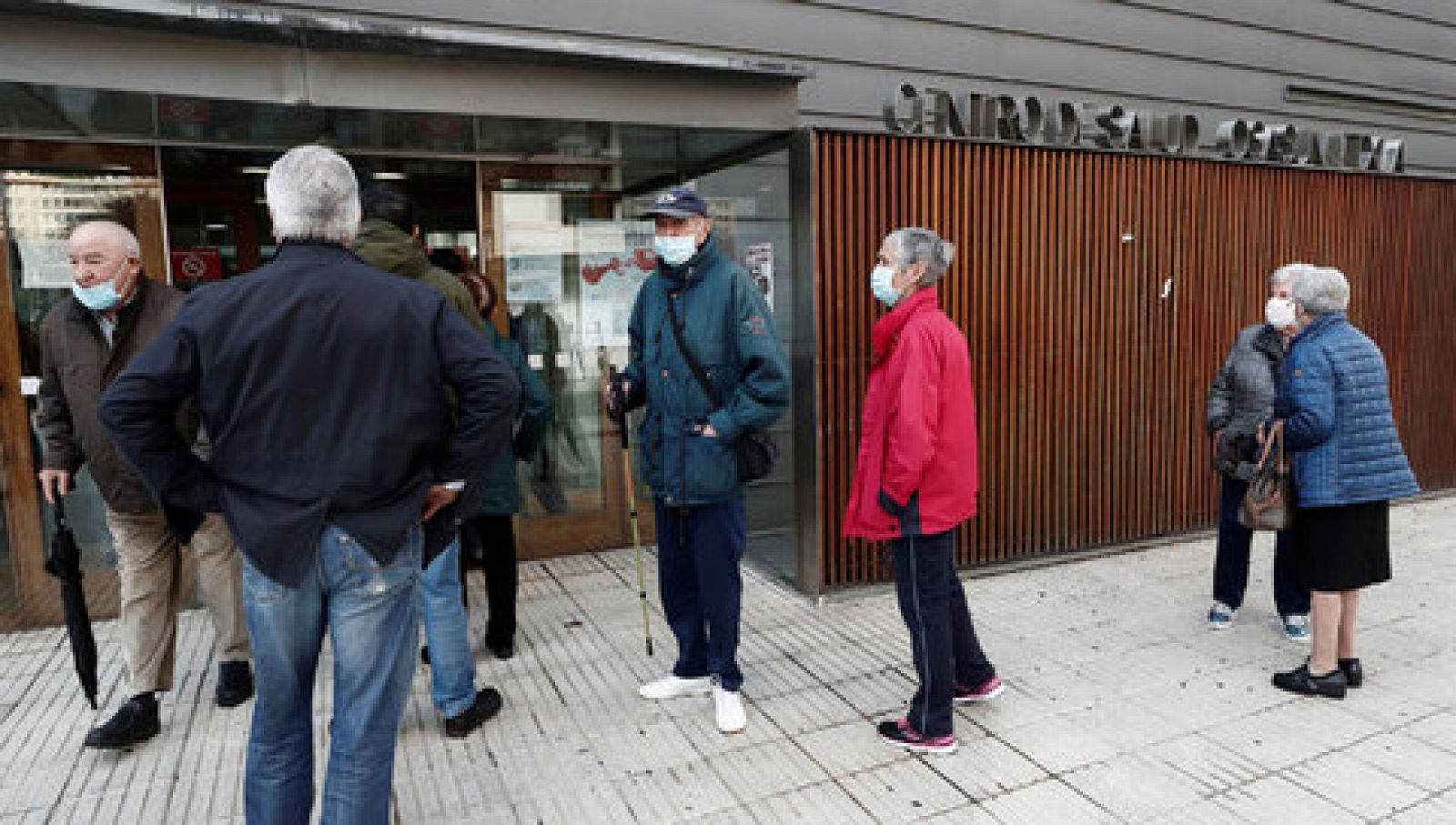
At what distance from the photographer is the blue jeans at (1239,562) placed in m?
4.45

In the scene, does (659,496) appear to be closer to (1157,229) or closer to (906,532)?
(906,532)

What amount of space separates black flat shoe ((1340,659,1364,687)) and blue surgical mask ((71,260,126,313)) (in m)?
5.29

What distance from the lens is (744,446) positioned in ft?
11.4

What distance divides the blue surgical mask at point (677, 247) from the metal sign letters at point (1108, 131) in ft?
7.05

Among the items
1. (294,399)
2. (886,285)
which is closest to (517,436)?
(886,285)

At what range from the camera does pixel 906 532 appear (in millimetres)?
3229

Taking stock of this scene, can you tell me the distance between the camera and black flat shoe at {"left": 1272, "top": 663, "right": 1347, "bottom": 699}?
12.4 ft

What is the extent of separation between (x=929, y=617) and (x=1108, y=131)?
3993 millimetres

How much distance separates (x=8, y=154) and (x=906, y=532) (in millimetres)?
4896

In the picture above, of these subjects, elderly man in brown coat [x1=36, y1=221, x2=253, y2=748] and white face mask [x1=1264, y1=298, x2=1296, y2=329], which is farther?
white face mask [x1=1264, y1=298, x2=1296, y2=329]

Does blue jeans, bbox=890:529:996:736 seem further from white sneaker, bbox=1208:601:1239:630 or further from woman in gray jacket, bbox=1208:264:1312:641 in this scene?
white sneaker, bbox=1208:601:1239:630

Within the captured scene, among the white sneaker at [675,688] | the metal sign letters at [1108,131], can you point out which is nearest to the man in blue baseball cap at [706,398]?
the white sneaker at [675,688]

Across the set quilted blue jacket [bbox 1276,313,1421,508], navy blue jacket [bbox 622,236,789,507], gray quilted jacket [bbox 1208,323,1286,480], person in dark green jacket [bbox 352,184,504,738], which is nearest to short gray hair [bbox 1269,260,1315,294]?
gray quilted jacket [bbox 1208,323,1286,480]

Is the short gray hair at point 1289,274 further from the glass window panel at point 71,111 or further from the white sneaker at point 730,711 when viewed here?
the glass window panel at point 71,111
